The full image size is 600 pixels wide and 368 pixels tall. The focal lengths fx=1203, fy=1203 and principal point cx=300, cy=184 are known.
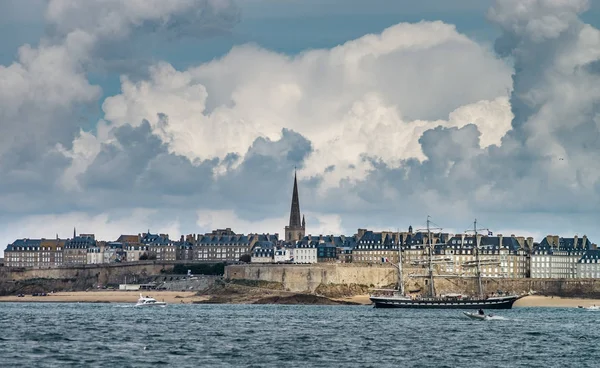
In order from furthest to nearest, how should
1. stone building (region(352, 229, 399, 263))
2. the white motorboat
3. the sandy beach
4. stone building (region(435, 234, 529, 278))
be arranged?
stone building (region(352, 229, 399, 263)) → stone building (region(435, 234, 529, 278)) → the sandy beach → the white motorboat

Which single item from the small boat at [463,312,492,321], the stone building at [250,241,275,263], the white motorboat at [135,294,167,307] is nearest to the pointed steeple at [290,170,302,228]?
the stone building at [250,241,275,263]

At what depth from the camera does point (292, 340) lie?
71875mm

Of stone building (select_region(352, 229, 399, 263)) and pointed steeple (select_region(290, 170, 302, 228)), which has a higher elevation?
pointed steeple (select_region(290, 170, 302, 228))

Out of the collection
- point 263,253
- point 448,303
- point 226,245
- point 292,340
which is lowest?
point 292,340

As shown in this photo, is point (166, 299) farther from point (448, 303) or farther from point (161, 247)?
point (161, 247)

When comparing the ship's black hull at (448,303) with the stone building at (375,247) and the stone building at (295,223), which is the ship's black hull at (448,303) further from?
the stone building at (295,223)

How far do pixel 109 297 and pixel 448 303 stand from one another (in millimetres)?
45206

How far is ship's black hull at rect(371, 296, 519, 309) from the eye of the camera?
121 metres

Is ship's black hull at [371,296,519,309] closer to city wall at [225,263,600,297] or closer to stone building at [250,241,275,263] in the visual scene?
city wall at [225,263,600,297]

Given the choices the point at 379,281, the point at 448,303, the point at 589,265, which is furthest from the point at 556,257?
the point at 448,303

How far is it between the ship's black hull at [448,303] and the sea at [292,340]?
13.1 meters

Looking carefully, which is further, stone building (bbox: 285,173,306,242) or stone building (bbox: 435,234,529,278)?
stone building (bbox: 285,173,306,242)

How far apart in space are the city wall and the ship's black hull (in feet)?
Answer: 67.9

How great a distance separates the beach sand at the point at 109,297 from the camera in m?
142
